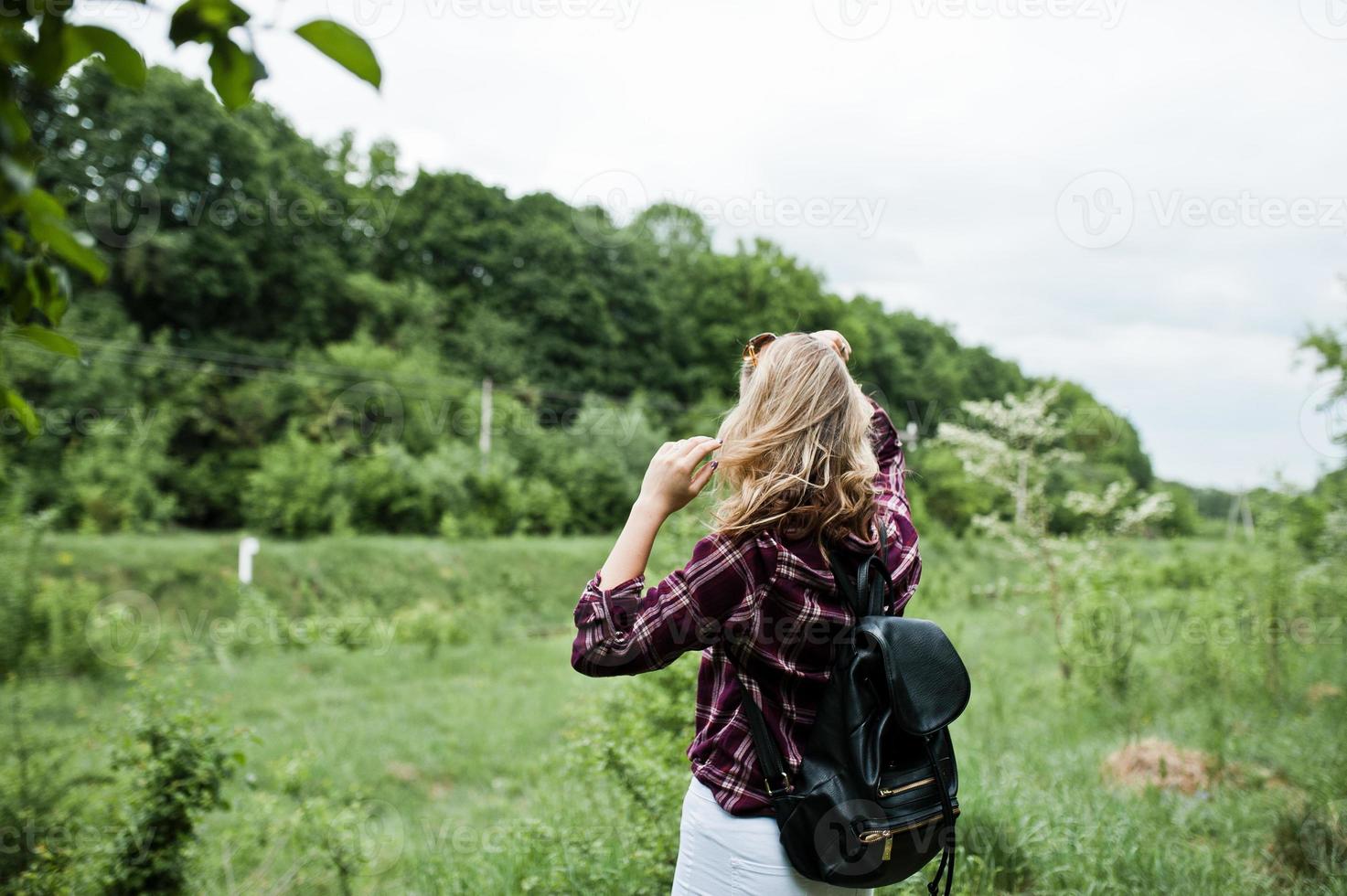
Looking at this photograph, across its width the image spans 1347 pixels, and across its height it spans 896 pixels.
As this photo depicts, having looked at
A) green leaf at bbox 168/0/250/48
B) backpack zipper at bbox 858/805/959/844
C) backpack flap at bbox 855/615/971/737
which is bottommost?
backpack zipper at bbox 858/805/959/844

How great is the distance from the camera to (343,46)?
77 cm

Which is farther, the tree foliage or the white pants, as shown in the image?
the white pants

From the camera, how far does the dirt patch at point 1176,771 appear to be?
4.35 m

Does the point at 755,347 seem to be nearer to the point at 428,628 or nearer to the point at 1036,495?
the point at 1036,495

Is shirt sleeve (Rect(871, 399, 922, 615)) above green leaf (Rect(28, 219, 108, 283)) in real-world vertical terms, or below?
below

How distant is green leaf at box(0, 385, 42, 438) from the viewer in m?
1.04

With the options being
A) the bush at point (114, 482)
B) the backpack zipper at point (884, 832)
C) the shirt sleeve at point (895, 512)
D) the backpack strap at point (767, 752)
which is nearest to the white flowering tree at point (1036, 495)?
the shirt sleeve at point (895, 512)

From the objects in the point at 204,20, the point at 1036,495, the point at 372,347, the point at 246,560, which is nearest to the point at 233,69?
the point at 204,20

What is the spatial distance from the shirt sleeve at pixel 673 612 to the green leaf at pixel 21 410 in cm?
84

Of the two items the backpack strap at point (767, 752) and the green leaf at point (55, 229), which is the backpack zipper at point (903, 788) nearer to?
the backpack strap at point (767, 752)

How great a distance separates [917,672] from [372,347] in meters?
24.8

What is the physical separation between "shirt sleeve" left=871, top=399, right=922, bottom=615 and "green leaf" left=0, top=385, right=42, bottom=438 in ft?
4.56

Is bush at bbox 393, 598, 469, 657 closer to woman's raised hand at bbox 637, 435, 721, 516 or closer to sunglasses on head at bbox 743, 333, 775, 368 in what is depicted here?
sunglasses on head at bbox 743, 333, 775, 368

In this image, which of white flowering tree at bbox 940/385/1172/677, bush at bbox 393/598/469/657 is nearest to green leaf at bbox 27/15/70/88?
white flowering tree at bbox 940/385/1172/677
